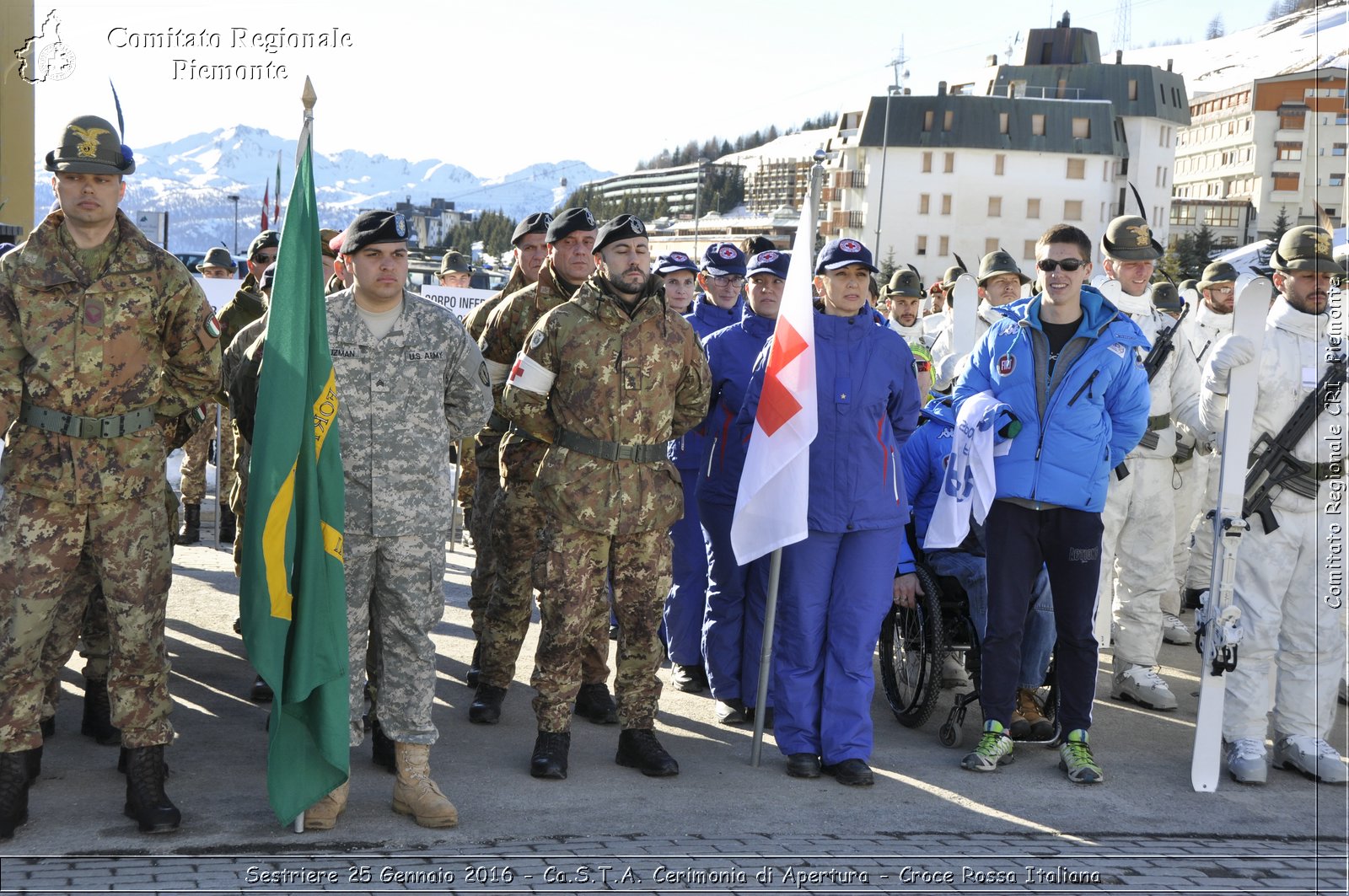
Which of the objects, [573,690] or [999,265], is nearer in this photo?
[573,690]

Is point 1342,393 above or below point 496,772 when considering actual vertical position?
above

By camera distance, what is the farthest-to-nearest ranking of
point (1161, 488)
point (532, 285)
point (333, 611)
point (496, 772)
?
1. point (1161, 488)
2. point (532, 285)
3. point (496, 772)
4. point (333, 611)

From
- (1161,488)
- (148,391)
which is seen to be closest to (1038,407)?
(1161,488)

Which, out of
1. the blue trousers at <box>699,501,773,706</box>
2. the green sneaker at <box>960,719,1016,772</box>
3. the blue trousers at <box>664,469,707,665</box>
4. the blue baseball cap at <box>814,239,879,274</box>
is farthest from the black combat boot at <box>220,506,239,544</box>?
the green sneaker at <box>960,719,1016,772</box>

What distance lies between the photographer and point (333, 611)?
16.7 ft

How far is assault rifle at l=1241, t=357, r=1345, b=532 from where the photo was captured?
20.6 feet

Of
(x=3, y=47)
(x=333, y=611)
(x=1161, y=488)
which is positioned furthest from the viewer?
(x=3, y=47)

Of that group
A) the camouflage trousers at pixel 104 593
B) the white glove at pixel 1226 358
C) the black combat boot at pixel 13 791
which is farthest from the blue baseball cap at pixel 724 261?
the black combat boot at pixel 13 791

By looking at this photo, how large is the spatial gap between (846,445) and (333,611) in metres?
2.35

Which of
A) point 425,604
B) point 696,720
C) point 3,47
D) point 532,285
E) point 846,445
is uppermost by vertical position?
point 3,47

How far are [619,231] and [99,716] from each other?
309 cm

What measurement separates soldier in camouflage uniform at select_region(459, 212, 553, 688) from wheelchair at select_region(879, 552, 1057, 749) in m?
2.06

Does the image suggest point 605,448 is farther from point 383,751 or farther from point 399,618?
point 383,751

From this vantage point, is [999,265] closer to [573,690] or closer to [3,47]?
[573,690]
